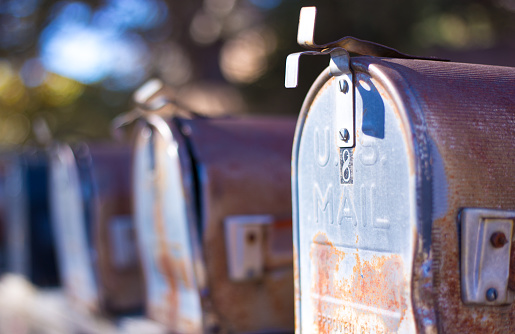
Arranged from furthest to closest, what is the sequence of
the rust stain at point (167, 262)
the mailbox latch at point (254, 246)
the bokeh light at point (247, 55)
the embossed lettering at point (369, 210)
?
the bokeh light at point (247, 55)
the rust stain at point (167, 262)
the mailbox latch at point (254, 246)
the embossed lettering at point (369, 210)

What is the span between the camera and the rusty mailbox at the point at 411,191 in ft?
4.46

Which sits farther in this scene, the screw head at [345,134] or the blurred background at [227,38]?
the blurred background at [227,38]

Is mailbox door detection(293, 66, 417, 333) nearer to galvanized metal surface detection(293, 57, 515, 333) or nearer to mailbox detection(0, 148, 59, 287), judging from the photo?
galvanized metal surface detection(293, 57, 515, 333)

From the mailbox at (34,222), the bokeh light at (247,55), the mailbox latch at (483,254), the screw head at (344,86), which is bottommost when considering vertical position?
the mailbox at (34,222)

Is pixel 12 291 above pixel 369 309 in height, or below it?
below

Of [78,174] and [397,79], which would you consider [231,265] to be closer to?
[397,79]

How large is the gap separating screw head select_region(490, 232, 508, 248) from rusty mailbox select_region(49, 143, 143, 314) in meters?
2.23

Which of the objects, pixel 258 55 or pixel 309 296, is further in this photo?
pixel 258 55

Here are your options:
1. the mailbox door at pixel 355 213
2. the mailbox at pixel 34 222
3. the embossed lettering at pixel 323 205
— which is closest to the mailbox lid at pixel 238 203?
the mailbox door at pixel 355 213

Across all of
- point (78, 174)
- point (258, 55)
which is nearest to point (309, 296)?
point (78, 174)

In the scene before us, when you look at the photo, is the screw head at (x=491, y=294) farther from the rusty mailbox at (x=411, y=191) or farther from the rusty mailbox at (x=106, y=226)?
the rusty mailbox at (x=106, y=226)

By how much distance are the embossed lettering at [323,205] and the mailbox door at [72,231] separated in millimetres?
2070

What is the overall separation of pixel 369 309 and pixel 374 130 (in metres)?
0.41

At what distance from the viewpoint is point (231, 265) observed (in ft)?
7.73
